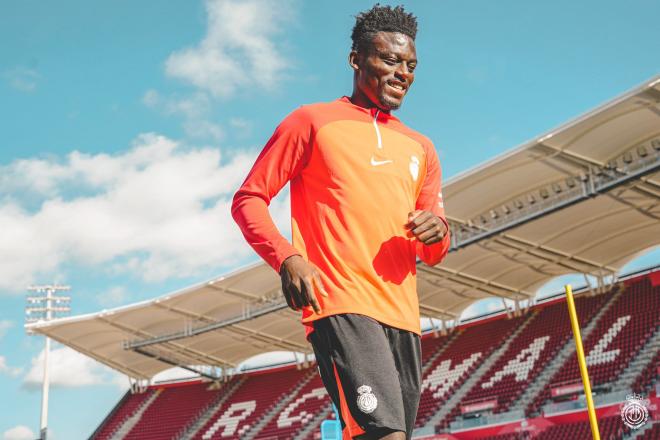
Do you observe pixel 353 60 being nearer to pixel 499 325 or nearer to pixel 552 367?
pixel 552 367

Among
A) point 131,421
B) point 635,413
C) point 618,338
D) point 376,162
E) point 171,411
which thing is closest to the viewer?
point 376,162

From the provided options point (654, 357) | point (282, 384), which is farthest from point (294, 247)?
point (282, 384)

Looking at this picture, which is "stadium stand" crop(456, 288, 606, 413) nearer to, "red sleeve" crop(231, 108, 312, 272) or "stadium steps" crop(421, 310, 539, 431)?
"stadium steps" crop(421, 310, 539, 431)

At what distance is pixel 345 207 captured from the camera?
2229 mm

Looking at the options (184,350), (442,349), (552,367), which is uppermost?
(184,350)

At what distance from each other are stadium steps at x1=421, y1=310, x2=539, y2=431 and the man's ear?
1973 centimetres

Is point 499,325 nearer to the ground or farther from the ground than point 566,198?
nearer to the ground

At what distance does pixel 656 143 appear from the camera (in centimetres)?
1569

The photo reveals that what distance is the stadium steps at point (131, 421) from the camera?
105 feet

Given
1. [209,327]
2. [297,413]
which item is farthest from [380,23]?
[297,413]

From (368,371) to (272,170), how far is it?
2.18ft

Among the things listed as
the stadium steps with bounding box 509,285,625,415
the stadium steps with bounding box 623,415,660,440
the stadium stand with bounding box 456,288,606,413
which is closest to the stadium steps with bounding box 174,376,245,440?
the stadium stand with bounding box 456,288,606,413

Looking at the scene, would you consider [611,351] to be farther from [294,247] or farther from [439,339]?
[294,247]

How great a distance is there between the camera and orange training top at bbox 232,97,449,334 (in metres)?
2.16
